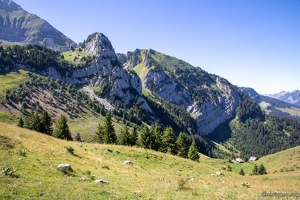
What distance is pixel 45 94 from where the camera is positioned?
607 ft

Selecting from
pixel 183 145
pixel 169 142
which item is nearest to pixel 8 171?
pixel 169 142

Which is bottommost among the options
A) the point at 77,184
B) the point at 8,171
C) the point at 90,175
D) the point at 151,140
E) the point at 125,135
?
the point at 125,135

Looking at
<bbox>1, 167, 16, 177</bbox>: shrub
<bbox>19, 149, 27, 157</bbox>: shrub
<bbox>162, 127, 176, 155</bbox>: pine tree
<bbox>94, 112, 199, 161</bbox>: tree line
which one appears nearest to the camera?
<bbox>1, 167, 16, 177</bbox>: shrub

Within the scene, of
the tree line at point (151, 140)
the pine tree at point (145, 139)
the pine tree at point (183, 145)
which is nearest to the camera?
the pine tree at point (145, 139)

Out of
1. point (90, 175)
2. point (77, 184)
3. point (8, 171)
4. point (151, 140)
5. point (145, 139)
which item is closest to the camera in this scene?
point (8, 171)

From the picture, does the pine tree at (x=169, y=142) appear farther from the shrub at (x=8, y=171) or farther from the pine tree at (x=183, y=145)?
the shrub at (x=8, y=171)

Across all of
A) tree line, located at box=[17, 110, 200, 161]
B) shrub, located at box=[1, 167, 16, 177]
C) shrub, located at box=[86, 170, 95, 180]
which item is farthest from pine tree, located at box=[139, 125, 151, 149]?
shrub, located at box=[1, 167, 16, 177]

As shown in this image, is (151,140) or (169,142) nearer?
(151,140)

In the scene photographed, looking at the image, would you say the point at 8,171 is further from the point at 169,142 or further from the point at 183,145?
the point at 183,145

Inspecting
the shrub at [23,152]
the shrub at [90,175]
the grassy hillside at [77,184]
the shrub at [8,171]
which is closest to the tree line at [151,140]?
the grassy hillside at [77,184]

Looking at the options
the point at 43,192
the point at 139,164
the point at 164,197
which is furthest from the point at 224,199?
the point at 139,164

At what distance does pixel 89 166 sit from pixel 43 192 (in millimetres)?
11389

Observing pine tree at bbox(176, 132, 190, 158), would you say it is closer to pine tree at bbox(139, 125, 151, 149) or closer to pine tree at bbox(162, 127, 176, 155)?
pine tree at bbox(162, 127, 176, 155)

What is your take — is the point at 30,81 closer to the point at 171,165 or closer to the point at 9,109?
the point at 9,109
